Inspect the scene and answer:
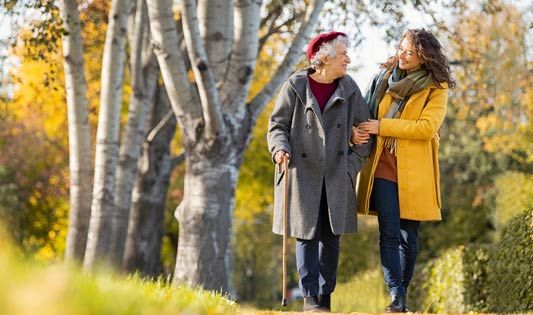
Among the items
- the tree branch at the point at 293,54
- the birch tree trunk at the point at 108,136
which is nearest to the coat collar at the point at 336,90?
the tree branch at the point at 293,54

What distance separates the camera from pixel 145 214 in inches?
721

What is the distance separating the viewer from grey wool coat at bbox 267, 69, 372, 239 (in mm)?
7176

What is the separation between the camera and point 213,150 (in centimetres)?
1141

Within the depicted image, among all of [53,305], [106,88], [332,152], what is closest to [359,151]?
[332,152]

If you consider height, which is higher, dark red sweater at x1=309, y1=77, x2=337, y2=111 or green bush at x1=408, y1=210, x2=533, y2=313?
dark red sweater at x1=309, y1=77, x2=337, y2=111

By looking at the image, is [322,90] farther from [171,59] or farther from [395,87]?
[171,59]

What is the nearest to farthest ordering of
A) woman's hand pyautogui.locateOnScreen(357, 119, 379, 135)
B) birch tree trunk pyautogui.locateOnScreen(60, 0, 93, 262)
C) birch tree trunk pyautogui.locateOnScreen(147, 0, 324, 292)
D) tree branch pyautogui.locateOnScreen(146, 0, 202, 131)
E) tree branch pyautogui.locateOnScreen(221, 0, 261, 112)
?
woman's hand pyautogui.locateOnScreen(357, 119, 379, 135) < tree branch pyautogui.locateOnScreen(146, 0, 202, 131) < birch tree trunk pyautogui.locateOnScreen(147, 0, 324, 292) < tree branch pyautogui.locateOnScreen(221, 0, 261, 112) < birch tree trunk pyautogui.locateOnScreen(60, 0, 93, 262)

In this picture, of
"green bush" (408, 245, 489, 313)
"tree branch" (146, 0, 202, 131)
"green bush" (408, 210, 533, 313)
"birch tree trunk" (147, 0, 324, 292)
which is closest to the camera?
"green bush" (408, 210, 533, 313)

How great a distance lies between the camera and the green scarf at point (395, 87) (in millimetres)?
7293

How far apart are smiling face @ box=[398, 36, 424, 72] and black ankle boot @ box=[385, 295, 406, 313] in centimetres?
164

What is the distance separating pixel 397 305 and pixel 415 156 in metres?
1.07

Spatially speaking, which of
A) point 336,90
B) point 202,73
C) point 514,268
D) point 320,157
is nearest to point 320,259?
point 320,157

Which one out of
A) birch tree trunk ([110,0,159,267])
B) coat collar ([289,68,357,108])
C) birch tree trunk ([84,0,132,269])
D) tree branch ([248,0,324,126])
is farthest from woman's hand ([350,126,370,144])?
birch tree trunk ([110,0,159,267])

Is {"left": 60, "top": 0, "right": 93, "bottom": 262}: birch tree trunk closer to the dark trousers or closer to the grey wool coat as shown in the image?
the grey wool coat
